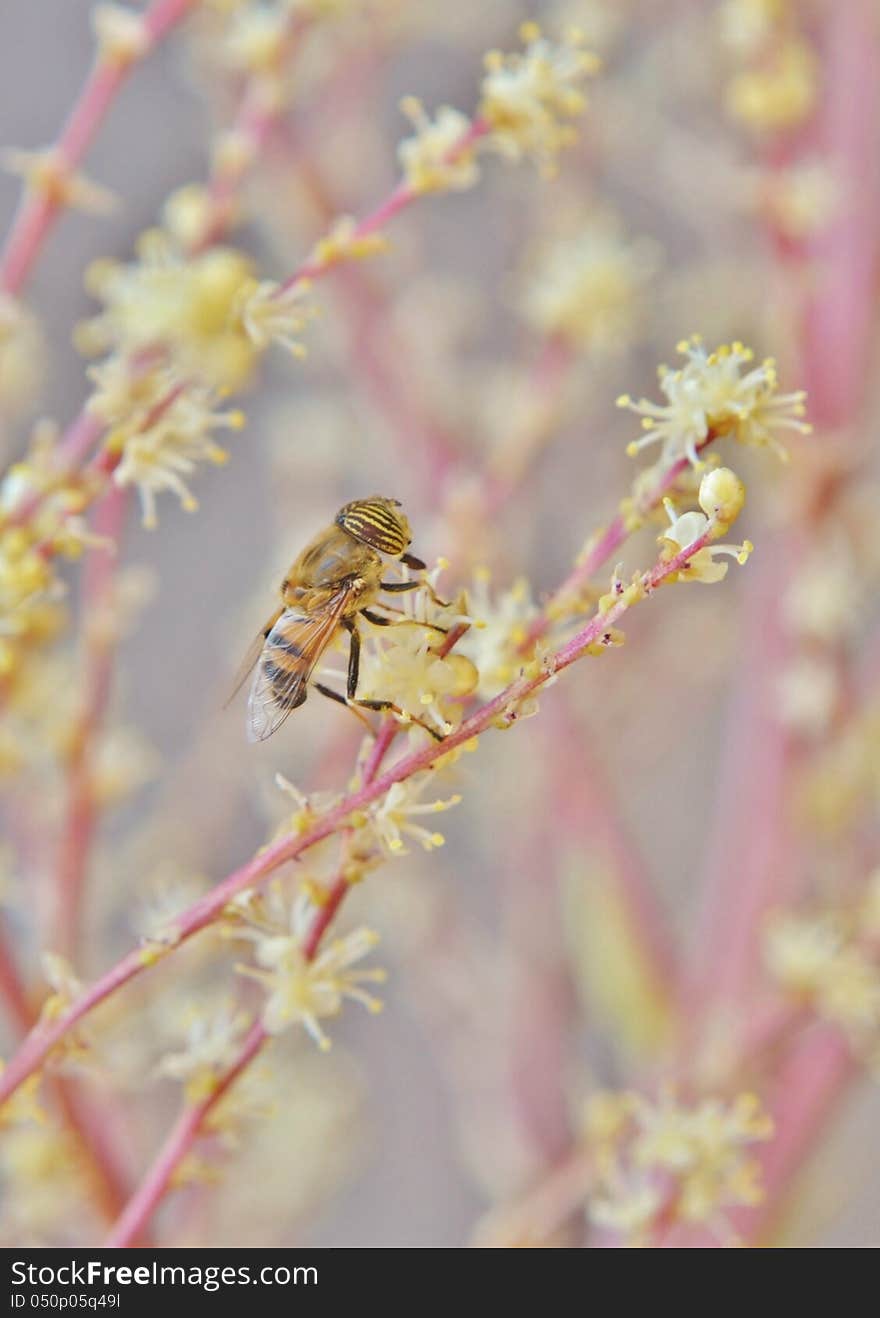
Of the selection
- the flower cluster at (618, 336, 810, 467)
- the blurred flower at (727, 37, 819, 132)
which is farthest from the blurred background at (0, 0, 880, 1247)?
the flower cluster at (618, 336, 810, 467)

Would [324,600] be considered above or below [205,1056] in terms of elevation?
above

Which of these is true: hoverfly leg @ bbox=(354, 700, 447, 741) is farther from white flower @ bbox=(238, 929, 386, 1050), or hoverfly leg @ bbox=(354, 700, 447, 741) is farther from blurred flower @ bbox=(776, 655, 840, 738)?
blurred flower @ bbox=(776, 655, 840, 738)

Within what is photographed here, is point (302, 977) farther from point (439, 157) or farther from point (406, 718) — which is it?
point (439, 157)

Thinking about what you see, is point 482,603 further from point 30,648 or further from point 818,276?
point 818,276

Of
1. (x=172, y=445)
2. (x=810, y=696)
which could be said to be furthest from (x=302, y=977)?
(x=810, y=696)

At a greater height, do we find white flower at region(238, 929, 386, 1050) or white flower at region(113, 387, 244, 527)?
white flower at region(113, 387, 244, 527)

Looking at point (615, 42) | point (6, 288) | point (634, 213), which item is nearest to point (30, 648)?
point (6, 288)
